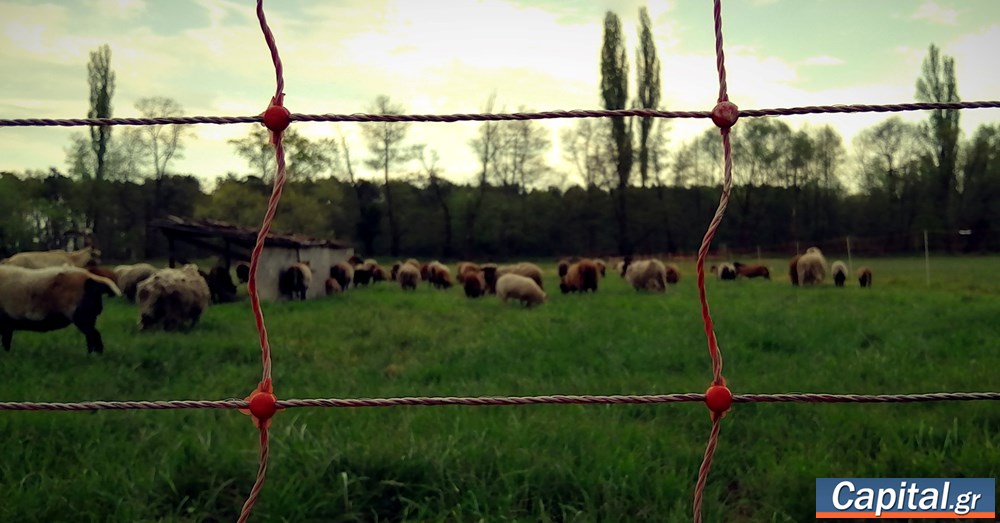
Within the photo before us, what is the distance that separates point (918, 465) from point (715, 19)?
88.5 inches

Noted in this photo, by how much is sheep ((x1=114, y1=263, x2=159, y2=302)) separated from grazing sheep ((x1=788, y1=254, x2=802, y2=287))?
11119 mm

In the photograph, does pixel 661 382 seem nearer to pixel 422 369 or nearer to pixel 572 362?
pixel 572 362

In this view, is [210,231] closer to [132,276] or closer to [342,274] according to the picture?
[132,276]

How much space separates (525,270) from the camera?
13.4m

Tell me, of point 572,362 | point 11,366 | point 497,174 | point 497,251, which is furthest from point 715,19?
point 497,251

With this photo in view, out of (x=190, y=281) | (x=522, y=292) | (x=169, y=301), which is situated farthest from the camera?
(x=522, y=292)

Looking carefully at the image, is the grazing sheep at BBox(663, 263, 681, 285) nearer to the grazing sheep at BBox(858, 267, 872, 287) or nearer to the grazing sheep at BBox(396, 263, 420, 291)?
the grazing sheep at BBox(858, 267, 872, 287)

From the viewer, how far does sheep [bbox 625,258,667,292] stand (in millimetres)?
12578

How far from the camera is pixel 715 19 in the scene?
1.09m

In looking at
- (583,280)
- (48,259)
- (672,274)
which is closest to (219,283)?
(48,259)

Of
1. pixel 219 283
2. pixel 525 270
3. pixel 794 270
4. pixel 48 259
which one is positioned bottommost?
pixel 794 270

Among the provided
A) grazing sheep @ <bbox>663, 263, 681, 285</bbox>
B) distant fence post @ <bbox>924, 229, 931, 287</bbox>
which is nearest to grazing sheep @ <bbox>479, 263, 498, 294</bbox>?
grazing sheep @ <bbox>663, 263, 681, 285</bbox>

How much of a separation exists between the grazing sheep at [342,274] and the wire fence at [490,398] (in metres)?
12.4

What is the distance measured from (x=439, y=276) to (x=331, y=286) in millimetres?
2769
